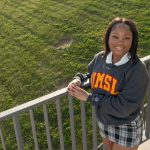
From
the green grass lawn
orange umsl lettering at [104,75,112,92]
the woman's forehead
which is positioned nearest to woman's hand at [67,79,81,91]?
orange umsl lettering at [104,75,112,92]

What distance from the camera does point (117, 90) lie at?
2.73 metres

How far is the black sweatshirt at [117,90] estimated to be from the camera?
2605 millimetres

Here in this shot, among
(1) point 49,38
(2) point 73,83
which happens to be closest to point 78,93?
(2) point 73,83

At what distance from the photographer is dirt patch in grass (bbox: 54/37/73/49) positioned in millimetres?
7121

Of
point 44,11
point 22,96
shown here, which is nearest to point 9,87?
point 22,96

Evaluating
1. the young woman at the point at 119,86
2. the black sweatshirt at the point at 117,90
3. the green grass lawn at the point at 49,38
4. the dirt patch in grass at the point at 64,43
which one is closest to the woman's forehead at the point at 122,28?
the young woman at the point at 119,86

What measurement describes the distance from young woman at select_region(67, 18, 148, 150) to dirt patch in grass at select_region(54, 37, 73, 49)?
13.8 feet

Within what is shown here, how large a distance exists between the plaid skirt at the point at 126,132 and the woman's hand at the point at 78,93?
0.38m

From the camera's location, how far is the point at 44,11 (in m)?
8.69

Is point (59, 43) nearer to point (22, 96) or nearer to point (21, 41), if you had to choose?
point (21, 41)

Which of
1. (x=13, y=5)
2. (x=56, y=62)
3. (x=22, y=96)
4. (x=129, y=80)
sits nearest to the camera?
(x=129, y=80)

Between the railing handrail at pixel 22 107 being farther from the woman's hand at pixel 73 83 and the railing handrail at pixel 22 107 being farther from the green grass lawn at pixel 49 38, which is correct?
the green grass lawn at pixel 49 38

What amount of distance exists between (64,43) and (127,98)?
4729 mm

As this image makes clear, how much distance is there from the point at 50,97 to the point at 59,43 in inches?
180
